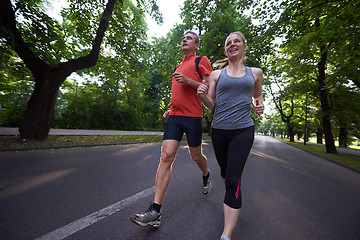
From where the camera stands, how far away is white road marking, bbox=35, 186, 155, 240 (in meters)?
1.53

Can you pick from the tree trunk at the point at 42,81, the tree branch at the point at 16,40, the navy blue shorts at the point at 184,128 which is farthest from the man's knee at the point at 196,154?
the tree trunk at the point at 42,81

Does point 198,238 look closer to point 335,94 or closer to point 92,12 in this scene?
point 92,12

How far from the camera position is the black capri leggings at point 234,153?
1.59 metres

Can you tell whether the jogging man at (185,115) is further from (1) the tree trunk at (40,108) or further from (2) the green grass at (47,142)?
(1) the tree trunk at (40,108)

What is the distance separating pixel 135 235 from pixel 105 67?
9.93 metres

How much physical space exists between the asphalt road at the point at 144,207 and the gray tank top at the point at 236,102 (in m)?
1.17

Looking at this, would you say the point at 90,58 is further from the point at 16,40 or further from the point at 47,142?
the point at 47,142

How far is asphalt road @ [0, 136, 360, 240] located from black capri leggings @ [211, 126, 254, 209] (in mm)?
485

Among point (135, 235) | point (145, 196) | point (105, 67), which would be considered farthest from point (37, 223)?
point (105, 67)

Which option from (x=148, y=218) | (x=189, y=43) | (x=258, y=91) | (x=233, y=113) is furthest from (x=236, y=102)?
(x=148, y=218)

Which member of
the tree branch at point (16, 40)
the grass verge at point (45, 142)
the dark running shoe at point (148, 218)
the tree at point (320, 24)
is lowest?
the grass verge at point (45, 142)

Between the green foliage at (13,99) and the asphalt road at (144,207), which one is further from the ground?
the green foliage at (13,99)

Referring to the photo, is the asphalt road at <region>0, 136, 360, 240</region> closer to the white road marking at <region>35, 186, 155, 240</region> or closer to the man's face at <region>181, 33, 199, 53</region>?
the white road marking at <region>35, 186, 155, 240</region>

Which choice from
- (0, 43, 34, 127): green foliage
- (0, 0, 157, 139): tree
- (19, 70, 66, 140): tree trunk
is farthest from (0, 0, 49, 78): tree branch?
(0, 43, 34, 127): green foliage
